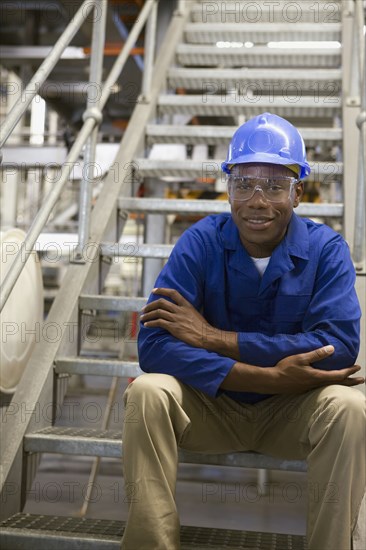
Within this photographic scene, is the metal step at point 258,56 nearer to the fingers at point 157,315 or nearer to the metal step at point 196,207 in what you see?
the metal step at point 196,207

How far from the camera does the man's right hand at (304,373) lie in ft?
7.12

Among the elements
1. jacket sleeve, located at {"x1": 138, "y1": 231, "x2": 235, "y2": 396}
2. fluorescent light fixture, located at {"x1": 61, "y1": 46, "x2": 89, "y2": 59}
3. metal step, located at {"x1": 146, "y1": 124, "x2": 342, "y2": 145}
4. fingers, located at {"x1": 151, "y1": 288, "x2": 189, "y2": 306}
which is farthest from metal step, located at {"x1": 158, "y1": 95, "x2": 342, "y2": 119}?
fingers, located at {"x1": 151, "y1": 288, "x2": 189, "y2": 306}

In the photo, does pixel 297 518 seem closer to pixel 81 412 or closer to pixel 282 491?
pixel 282 491

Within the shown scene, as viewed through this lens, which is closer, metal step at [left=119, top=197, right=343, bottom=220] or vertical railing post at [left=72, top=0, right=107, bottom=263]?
vertical railing post at [left=72, top=0, right=107, bottom=263]

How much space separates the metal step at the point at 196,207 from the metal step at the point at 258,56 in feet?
5.61

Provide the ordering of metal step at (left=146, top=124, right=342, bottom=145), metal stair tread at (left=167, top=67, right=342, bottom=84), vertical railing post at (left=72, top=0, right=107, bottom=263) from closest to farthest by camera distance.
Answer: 1. vertical railing post at (left=72, top=0, right=107, bottom=263)
2. metal step at (left=146, top=124, right=342, bottom=145)
3. metal stair tread at (left=167, top=67, right=342, bottom=84)

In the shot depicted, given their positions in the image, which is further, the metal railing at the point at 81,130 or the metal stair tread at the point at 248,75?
the metal stair tread at the point at 248,75

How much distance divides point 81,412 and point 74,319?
5399 mm

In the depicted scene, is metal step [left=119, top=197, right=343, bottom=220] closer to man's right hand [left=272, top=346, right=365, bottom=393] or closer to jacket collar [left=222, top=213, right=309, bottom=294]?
jacket collar [left=222, top=213, right=309, bottom=294]

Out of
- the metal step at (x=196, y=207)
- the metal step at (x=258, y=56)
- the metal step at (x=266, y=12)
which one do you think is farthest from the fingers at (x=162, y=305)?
the metal step at (x=266, y=12)

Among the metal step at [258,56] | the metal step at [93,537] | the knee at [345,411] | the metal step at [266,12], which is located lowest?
the metal step at [93,537]

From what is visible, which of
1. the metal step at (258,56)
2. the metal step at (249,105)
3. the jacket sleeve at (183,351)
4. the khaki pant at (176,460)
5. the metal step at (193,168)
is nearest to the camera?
the khaki pant at (176,460)

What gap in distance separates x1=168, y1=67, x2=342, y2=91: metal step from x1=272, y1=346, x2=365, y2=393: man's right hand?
275cm

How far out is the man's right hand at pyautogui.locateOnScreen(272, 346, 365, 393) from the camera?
217 cm
